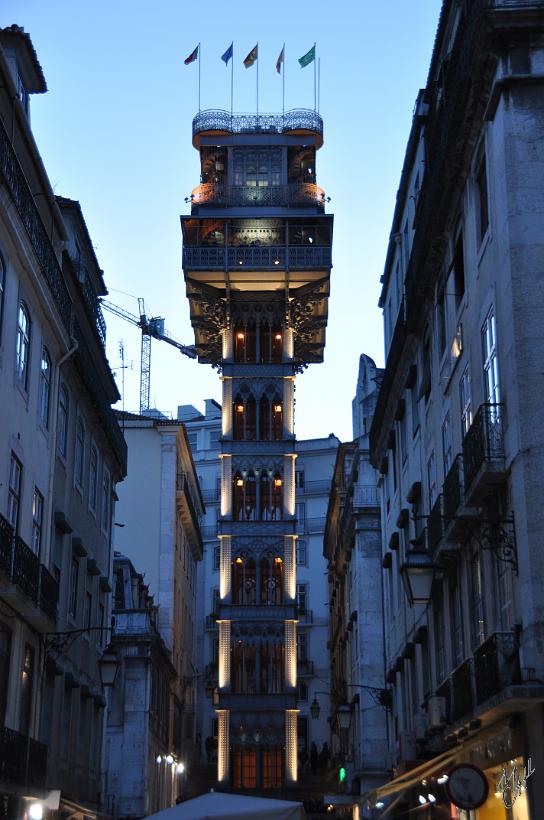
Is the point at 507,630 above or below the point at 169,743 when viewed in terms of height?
below

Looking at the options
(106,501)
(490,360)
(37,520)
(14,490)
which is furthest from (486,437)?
(106,501)

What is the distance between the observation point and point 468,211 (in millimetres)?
22516

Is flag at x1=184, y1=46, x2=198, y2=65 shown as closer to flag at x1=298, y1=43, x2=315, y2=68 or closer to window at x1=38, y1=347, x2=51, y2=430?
flag at x1=298, y1=43, x2=315, y2=68

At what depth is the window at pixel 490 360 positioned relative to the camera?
1975 cm

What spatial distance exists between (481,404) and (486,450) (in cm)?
125

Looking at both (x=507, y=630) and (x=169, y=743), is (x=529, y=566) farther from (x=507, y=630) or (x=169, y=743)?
(x=169, y=743)

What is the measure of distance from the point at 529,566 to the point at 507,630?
8.43 ft

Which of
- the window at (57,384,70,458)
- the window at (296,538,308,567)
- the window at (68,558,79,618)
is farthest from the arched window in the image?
the window at (57,384,70,458)

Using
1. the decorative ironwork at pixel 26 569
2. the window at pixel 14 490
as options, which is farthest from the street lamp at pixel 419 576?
the window at pixel 14 490

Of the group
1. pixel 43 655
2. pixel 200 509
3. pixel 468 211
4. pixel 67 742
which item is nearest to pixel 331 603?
pixel 200 509

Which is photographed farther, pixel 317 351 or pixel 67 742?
pixel 317 351

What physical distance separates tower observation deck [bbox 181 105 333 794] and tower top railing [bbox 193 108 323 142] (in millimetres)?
74

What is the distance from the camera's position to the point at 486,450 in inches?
738

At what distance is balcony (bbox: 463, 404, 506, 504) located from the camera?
18.6 meters
